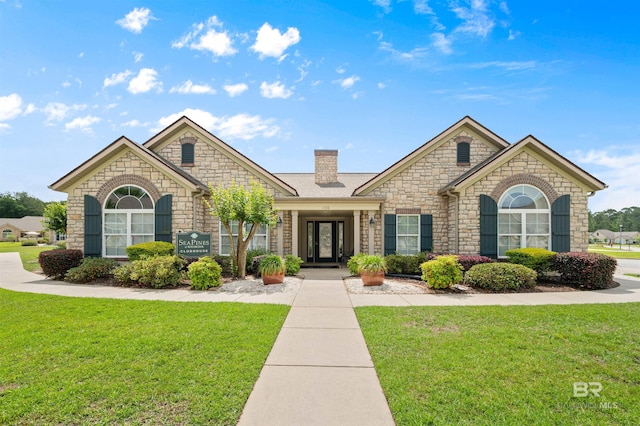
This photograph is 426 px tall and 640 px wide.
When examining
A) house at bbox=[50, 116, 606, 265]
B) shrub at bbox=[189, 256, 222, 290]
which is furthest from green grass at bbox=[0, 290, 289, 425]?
house at bbox=[50, 116, 606, 265]

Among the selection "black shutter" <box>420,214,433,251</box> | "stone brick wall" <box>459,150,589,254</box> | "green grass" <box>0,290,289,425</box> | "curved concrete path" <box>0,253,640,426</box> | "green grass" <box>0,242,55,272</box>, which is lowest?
"green grass" <box>0,242,55,272</box>

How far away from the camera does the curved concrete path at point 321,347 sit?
341 cm

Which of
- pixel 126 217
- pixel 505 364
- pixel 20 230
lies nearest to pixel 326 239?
pixel 126 217

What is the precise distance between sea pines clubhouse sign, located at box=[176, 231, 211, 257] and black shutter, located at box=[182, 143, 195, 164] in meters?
4.85

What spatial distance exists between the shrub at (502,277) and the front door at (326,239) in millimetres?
8610

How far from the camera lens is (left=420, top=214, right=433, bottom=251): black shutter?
14164 mm

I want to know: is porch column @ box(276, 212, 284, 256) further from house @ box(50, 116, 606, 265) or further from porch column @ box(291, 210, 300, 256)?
porch column @ box(291, 210, 300, 256)

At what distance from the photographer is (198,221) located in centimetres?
1395

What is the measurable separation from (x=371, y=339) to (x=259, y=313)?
2.71m

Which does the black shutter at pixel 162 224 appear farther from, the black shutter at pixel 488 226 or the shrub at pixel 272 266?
the black shutter at pixel 488 226

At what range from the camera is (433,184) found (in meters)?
14.7

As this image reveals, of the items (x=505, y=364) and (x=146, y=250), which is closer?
(x=505, y=364)

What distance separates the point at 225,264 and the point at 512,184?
12147 mm

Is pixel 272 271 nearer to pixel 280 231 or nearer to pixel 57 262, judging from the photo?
pixel 280 231
